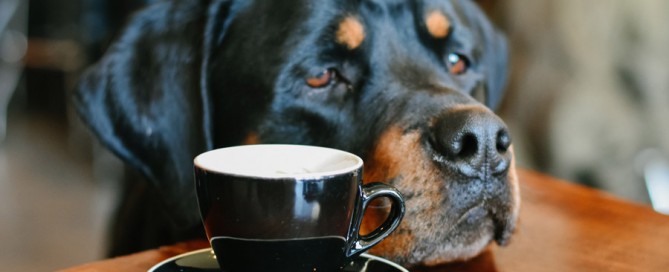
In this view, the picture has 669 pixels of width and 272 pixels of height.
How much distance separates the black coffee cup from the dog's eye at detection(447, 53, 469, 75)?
0.68 m

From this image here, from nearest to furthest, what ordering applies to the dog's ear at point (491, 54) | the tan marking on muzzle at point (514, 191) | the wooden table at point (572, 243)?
the wooden table at point (572, 243) → the tan marking on muzzle at point (514, 191) → the dog's ear at point (491, 54)

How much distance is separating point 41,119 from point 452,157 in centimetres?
512

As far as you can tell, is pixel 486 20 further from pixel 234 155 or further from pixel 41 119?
pixel 41 119

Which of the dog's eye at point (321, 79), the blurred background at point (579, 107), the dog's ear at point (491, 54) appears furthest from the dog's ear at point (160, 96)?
the blurred background at point (579, 107)

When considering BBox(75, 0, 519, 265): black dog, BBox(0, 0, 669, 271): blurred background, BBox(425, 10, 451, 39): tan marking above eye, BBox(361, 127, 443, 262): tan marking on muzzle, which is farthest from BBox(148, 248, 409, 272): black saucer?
BBox(0, 0, 669, 271): blurred background

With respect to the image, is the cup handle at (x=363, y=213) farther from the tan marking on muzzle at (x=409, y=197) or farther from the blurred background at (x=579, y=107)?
the blurred background at (x=579, y=107)

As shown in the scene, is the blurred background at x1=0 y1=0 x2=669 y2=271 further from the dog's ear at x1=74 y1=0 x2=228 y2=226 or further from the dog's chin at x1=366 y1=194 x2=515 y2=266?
the dog's chin at x1=366 y1=194 x2=515 y2=266

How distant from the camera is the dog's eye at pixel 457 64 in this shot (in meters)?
1.43

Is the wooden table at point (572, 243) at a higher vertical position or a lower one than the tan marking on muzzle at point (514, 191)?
lower

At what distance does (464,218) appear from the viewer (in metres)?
1.02

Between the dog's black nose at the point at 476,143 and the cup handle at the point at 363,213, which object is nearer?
the cup handle at the point at 363,213

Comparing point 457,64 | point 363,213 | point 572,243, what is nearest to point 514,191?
point 572,243

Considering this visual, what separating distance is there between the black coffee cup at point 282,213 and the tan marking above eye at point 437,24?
0.63 metres

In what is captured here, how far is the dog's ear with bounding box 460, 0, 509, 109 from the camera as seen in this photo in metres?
1.66
